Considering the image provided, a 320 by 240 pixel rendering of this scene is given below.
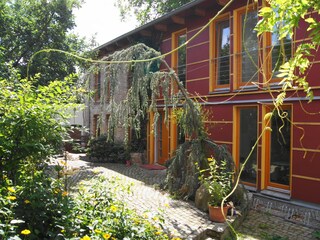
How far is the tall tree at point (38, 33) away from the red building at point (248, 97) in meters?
4.80

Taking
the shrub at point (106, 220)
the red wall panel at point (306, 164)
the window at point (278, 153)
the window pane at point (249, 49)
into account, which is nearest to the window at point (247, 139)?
the window at point (278, 153)

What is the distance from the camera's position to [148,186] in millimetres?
7672

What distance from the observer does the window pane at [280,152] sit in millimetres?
7133

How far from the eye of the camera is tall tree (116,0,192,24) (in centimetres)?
1916

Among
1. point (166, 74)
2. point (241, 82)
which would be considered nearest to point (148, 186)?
point (166, 74)

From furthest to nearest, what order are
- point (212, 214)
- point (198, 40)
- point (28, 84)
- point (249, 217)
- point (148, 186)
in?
1. point (198, 40)
2. point (148, 186)
3. point (249, 217)
4. point (212, 214)
5. point (28, 84)

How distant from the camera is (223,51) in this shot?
886cm

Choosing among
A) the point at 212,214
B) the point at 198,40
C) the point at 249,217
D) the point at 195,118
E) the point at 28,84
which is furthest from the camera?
the point at 198,40

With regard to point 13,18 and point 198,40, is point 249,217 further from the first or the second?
point 13,18

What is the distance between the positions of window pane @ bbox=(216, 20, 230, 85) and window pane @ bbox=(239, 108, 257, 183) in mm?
1280

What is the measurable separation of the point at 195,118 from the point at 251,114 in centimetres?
205

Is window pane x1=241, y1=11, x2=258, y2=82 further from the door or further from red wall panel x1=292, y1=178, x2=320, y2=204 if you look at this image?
the door

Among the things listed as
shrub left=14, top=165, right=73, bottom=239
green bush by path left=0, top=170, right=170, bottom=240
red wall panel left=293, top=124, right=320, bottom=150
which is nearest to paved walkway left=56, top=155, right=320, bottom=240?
green bush by path left=0, top=170, right=170, bottom=240

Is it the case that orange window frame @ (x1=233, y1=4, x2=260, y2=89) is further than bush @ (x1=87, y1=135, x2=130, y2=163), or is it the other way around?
bush @ (x1=87, y1=135, x2=130, y2=163)
